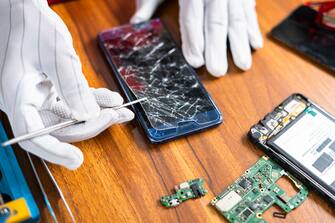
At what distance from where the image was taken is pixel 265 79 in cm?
93

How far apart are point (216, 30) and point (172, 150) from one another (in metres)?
0.30

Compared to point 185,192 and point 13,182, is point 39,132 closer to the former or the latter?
point 13,182

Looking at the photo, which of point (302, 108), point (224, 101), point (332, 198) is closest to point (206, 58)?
point (224, 101)

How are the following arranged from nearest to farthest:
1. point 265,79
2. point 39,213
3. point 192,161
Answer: point 39,213, point 192,161, point 265,79

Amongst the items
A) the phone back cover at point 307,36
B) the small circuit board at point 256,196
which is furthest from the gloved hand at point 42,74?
the phone back cover at point 307,36

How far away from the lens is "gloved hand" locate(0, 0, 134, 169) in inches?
27.4

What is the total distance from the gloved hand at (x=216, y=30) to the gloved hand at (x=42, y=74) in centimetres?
28

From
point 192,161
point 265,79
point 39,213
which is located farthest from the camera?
point 265,79

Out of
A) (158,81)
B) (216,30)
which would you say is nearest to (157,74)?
(158,81)

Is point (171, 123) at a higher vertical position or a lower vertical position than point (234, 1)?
lower

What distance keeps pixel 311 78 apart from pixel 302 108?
0.38 ft

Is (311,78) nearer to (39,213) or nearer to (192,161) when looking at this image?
(192,161)

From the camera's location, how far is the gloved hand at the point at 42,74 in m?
0.70

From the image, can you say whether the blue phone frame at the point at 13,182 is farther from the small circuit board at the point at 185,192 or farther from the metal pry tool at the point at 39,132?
the small circuit board at the point at 185,192
